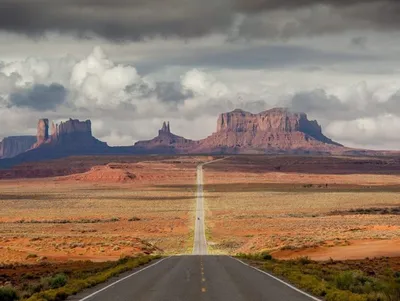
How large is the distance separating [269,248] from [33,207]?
7244cm

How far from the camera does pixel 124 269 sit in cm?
3416

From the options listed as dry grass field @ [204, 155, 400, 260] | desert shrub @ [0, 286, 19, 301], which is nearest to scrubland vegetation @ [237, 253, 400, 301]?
dry grass field @ [204, 155, 400, 260]

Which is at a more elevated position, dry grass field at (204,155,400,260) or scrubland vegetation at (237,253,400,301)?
scrubland vegetation at (237,253,400,301)

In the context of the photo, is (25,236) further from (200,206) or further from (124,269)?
(200,206)

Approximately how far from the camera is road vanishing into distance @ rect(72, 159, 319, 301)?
21.3m

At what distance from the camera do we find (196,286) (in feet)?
81.0

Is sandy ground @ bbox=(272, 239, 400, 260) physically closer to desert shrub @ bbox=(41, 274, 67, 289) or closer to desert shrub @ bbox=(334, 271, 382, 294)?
desert shrub @ bbox=(334, 271, 382, 294)

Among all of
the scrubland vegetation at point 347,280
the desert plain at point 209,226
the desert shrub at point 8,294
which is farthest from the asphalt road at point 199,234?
the desert shrub at point 8,294

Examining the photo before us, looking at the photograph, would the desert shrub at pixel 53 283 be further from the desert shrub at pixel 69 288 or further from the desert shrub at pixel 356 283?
the desert shrub at pixel 356 283

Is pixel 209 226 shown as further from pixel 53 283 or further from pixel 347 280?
pixel 347 280

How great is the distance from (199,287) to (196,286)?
0.39 m

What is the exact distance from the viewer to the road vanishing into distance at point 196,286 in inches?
838

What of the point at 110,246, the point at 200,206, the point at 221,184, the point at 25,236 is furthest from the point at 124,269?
the point at 221,184

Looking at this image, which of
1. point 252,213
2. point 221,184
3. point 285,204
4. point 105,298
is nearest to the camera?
point 105,298
